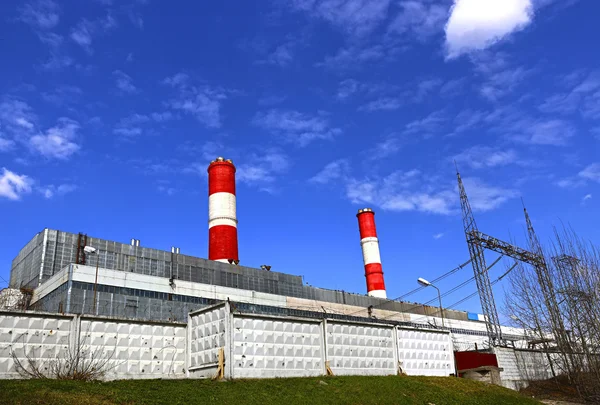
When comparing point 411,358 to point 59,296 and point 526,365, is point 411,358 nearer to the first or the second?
point 526,365

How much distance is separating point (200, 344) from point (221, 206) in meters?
28.4

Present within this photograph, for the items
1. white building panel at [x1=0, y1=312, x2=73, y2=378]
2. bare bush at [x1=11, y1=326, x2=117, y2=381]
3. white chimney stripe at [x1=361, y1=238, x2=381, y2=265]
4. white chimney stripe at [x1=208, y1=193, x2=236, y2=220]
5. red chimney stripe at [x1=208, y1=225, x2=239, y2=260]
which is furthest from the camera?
white chimney stripe at [x1=361, y1=238, x2=381, y2=265]

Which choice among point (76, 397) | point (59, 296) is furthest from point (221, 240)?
point (76, 397)

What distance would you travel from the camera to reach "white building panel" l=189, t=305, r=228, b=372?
1536 cm

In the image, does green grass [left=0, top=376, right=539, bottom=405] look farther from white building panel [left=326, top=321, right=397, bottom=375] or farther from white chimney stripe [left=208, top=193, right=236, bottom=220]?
white chimney stripe [left=208, top=193, right=236, bottom=220]

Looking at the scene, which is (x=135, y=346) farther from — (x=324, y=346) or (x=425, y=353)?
(x=425, y=353)

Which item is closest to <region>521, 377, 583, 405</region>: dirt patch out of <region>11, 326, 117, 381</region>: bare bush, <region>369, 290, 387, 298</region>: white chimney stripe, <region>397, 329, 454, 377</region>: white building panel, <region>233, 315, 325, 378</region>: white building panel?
<region>397, 329, 454, 377</region>: white building panel

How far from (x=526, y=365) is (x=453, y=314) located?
1211 inches

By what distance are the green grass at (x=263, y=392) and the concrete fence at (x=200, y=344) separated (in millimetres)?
908

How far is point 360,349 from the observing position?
61.3 feet

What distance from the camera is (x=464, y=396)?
17.4 meters

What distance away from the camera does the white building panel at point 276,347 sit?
50.2 feet

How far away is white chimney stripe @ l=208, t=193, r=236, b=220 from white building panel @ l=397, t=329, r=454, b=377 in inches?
1012

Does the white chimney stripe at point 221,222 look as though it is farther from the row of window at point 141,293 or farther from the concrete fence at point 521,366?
the concrete fence at point 521,366
